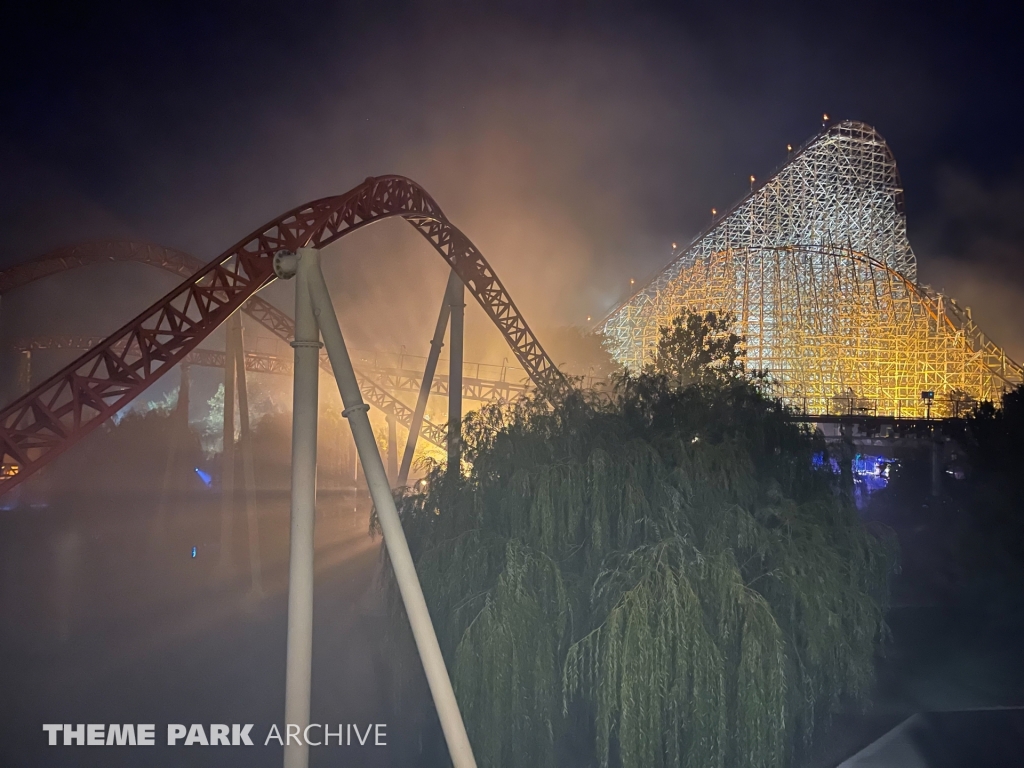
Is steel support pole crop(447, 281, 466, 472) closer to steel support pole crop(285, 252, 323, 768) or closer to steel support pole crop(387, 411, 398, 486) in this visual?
steel support pole crop(285, 252, 323, 768)

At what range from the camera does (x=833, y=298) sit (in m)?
21.9

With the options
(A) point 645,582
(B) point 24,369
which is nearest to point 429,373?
(A) point 645,582

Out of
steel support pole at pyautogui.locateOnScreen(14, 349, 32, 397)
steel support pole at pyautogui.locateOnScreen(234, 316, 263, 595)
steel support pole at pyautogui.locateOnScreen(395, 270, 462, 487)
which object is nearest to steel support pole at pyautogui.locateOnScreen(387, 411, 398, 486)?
steel support pole at pyautogui.locateOnScreen(234, 316, 263, 595)

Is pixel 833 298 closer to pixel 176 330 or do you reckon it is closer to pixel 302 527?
pixel 176 330

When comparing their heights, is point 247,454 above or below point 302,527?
above

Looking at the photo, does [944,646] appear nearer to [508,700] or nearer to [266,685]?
[508,700]

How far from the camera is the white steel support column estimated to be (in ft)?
14.1

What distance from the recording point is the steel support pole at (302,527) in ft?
14.1

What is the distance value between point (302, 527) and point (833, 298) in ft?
68.9

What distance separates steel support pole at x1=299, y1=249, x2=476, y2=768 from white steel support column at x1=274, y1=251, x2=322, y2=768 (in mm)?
87

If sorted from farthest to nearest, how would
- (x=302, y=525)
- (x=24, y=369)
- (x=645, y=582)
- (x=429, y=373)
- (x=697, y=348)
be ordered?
(x=24, y=369)
(x=697, y=348)
(x=429, y=373)
(x=645, y=582)
(x=302, y=525)

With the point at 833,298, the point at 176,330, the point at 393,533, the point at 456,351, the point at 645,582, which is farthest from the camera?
the point at 833,298

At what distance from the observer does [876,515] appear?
60.3 ft

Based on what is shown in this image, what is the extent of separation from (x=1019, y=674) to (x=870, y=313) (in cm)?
1363
